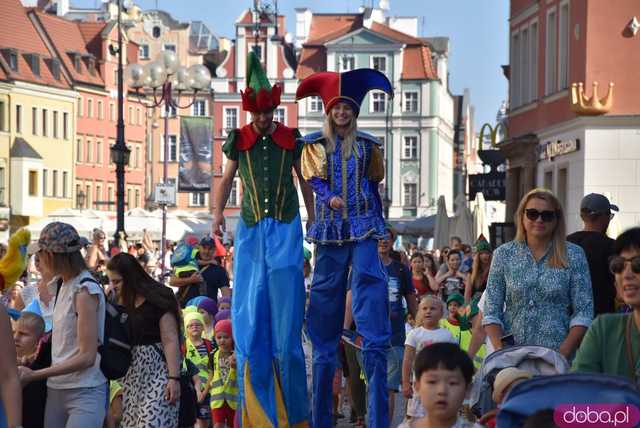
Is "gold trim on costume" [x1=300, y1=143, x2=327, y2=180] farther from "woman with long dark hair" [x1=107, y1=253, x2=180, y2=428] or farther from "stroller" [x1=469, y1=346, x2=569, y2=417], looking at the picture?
"stroller" [x1=469, y1=346, x2=569, y2=417]

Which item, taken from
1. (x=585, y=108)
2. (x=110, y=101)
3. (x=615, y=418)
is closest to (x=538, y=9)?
(x=585, y=108)

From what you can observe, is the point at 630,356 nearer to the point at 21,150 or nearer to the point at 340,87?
the point at 340,87

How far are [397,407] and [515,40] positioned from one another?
3322 cm

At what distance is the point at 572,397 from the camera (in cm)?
577

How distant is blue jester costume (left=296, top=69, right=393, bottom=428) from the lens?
A: 1027 cm

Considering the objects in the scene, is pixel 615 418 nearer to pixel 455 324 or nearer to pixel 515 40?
pixel 455 324

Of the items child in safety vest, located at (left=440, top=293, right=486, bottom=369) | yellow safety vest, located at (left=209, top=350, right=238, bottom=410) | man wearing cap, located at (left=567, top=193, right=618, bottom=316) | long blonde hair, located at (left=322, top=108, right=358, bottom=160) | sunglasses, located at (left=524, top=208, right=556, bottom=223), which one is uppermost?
long blonde hair, located at (left=322, top=108, right=358, bottom=160)

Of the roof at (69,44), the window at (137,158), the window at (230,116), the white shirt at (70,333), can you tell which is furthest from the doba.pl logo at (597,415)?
the window at (230,116)

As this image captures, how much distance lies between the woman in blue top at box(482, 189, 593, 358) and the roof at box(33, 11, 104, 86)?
9222cm

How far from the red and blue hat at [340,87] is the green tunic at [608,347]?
139 inches

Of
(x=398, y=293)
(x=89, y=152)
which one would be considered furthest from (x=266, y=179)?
(x=89, y=152)

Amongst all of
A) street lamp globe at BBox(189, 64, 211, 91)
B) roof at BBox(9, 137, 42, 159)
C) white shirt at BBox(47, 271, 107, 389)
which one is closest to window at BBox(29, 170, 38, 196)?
roof at BBox(9, 137, 42, 159)

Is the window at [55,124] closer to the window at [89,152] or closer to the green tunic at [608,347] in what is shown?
the window at [89,152]

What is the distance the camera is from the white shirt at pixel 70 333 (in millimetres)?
8758
